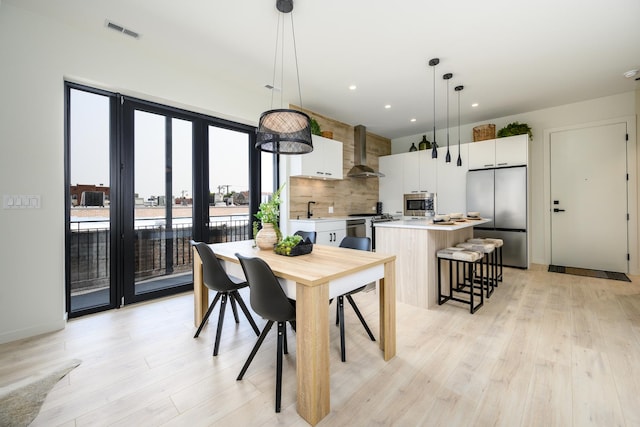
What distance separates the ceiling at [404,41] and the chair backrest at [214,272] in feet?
6.45

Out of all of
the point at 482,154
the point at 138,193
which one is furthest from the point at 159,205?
the point at 482,154

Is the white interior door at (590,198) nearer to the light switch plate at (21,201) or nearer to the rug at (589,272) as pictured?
the rug at (589,272)

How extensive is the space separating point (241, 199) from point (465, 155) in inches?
157

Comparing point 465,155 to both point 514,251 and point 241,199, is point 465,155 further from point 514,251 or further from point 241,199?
point 241,199

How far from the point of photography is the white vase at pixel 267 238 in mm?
2191

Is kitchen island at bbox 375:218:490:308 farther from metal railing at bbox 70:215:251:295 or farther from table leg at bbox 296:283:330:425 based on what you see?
metal railing at bbox 70:215:251:295

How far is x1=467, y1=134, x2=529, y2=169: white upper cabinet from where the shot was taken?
4270mm

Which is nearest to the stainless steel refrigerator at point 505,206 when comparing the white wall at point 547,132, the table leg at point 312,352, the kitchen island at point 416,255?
the white wall at point 547,132

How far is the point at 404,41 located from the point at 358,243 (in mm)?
2038

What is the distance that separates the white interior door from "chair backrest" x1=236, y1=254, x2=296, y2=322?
16.9ft

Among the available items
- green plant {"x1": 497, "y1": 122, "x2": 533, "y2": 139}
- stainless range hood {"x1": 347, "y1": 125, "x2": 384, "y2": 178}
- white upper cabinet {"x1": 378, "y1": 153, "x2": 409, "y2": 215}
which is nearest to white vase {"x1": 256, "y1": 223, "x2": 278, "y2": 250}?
stainless range hood {"x1": 347, "y1": 125, "x2": 384, "y2": 178}

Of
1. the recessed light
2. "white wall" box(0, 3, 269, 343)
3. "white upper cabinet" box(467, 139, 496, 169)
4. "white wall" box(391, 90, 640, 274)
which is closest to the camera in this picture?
"white wall" box(0, 3, 269, 343)

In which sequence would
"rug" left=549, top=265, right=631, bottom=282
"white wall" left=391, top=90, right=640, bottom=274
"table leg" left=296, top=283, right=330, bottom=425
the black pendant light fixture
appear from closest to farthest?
"table leg" left=296, top=283, right=330, bottom=425, the black pendant light fixture, "rug" left=549, top=265, right=631, bottom=282, "white wall" left=391, top=90, right=640, bottom=274

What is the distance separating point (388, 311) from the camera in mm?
1859
